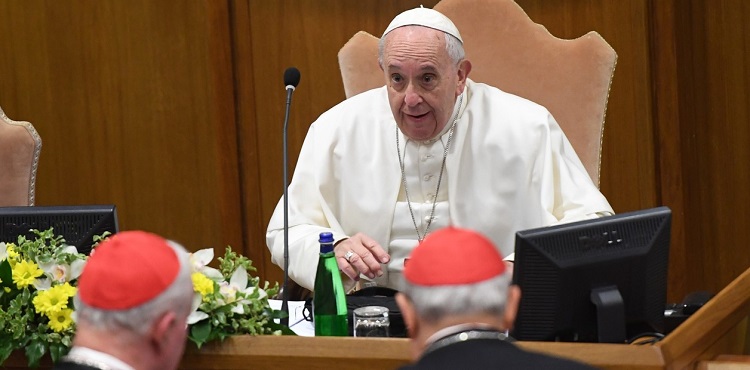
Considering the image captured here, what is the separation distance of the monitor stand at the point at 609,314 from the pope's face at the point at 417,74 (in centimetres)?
134

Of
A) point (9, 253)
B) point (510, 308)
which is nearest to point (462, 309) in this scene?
point (510, 308)

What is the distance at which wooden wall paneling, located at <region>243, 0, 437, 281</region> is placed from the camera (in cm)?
565

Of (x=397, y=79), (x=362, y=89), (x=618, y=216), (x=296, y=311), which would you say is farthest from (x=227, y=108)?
(x=618, y=216)

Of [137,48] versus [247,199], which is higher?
[137,48]

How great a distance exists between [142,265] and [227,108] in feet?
12.0

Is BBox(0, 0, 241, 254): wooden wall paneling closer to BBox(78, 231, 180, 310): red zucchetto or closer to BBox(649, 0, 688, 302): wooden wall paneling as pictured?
BBox(649, 0, 688, 302): wooden wall paneling

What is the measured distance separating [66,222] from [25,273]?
225 mm

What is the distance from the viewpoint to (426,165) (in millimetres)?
4262

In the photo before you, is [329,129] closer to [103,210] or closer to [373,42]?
[373,42]

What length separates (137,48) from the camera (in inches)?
229

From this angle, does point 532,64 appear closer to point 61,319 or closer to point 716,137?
point 716,137

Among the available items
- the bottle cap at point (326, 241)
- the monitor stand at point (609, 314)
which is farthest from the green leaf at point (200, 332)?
the monitor stand at point (609, 314)

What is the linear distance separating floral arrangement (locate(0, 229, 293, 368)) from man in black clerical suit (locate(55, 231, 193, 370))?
0.79 m

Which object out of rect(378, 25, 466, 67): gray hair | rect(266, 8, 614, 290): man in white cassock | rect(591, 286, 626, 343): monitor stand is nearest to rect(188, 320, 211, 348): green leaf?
rect(591, 286, 626, 343): monitor stand
